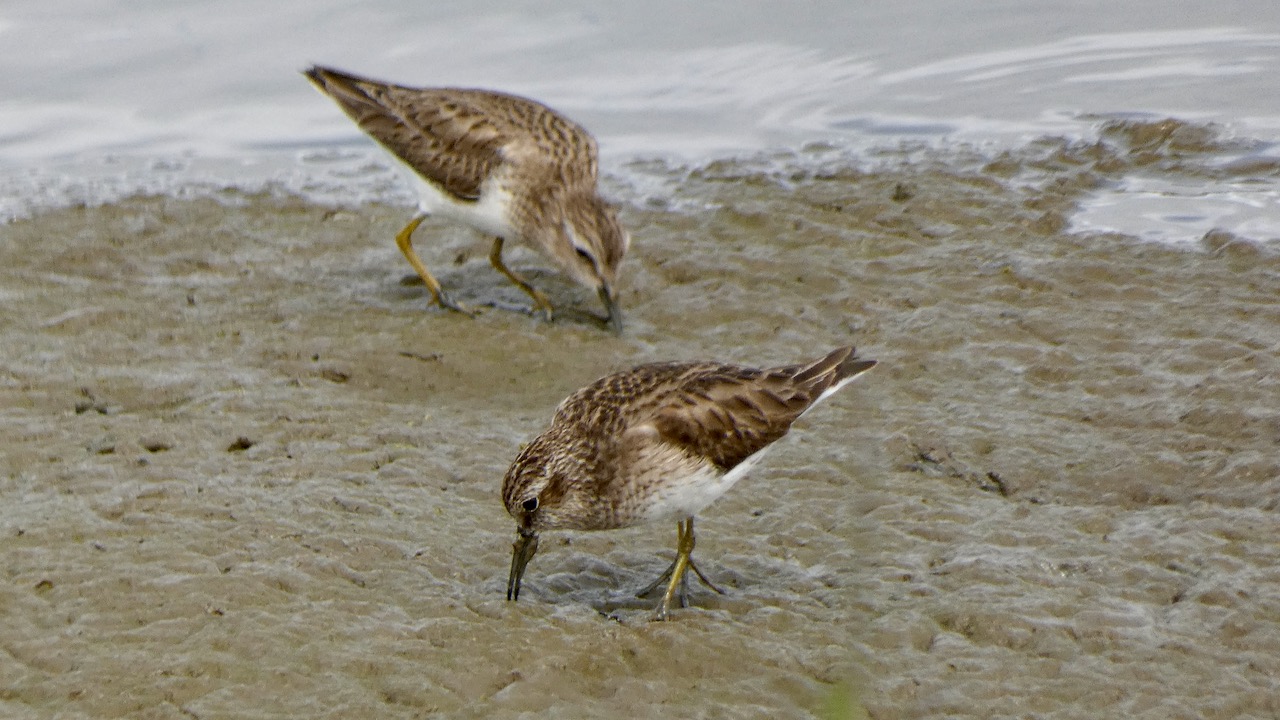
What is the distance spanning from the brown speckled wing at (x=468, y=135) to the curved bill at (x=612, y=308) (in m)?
0.78

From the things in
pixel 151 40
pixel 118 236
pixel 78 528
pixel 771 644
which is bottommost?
pixel 771 644

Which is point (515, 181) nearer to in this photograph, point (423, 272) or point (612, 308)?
point (423, 272)

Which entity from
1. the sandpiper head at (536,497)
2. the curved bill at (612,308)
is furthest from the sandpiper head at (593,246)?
the sandpiper head at (536,497)

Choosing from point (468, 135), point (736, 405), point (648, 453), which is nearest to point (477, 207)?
point (468, 135)

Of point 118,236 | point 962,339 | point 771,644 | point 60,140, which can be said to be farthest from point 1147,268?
point 60,140

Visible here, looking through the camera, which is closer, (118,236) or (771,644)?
(771,644)

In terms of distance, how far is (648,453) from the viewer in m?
5.83

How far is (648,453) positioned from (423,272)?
3873 mm

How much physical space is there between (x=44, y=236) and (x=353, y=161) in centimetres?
275

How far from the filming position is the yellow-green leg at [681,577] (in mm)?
5750

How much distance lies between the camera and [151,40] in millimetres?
14133

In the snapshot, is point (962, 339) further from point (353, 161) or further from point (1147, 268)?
point (353, 161)

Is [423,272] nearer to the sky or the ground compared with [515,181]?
nearer to the ground

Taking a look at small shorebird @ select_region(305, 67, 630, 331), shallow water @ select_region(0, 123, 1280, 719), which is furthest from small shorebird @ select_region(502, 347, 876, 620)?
small shorebird @ select_region(305, 67, 630, 331)
